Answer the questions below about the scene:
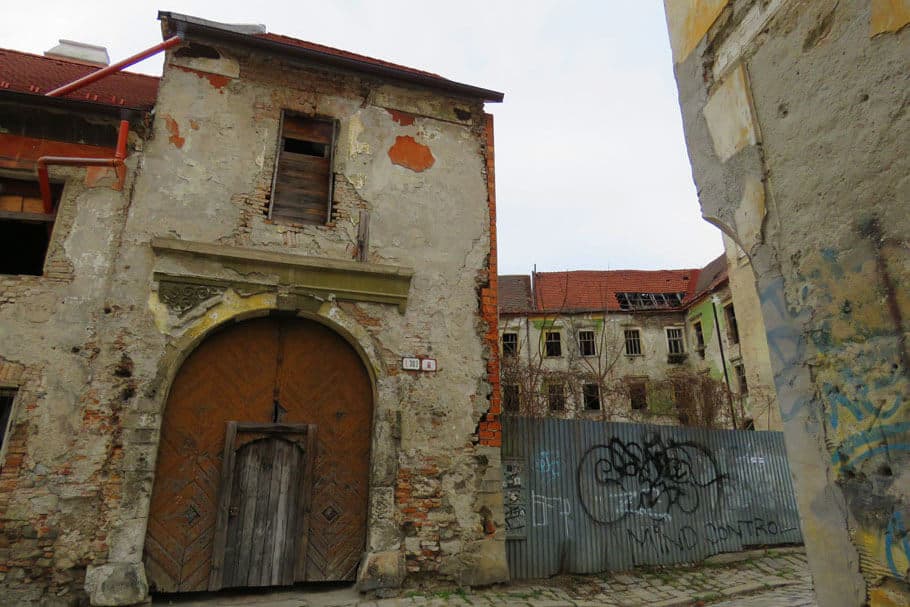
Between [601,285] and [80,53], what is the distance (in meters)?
24.6

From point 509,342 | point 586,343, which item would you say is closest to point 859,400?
point 509,342

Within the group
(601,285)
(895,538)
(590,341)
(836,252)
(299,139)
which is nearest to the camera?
(895,538)

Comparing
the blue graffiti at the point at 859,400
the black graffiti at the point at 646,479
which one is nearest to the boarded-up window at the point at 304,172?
the black graffiti at the point at 646,479

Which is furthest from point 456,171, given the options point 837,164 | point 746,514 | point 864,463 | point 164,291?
point 746,514

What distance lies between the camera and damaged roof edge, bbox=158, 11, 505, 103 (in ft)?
23.8

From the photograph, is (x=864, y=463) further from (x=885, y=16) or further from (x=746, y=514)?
(x=746, y=514)

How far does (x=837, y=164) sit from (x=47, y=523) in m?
7.29

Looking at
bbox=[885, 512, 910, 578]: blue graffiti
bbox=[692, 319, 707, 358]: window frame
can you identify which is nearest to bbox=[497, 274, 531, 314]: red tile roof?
bbox=[692, 319, 707, 358]: window frame

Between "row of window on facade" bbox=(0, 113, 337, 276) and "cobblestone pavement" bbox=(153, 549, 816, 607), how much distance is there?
4.67 m

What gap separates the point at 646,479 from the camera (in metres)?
8.14

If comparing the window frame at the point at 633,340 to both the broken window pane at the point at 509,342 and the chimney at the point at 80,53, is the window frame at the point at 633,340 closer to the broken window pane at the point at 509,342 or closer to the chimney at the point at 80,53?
the broken window pane at the point at 509,342

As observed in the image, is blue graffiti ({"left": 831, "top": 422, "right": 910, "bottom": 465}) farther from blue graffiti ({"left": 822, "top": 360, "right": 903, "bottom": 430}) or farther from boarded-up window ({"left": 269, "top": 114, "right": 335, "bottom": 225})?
boarded-up window ({"left": 269, "top": 114, "right": 335, "bottom": 225})

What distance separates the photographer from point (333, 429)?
6.76 metres

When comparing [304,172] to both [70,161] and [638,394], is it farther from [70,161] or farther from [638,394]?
[638,394]
